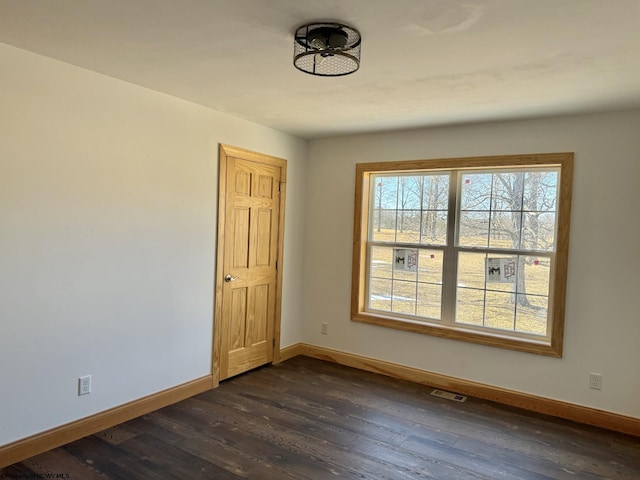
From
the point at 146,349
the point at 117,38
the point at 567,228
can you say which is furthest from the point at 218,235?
the point at 567,228

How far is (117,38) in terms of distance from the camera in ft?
7.12

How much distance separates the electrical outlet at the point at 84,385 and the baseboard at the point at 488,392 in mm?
2169

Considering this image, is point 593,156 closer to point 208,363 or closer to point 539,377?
point 539,377

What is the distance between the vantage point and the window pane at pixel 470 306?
3.79 meters

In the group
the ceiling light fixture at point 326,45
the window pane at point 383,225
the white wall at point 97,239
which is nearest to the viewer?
the ceiling light fixture at point 326,45

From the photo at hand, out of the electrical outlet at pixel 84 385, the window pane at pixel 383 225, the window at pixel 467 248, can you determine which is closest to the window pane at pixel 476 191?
the window at pixel 467 248

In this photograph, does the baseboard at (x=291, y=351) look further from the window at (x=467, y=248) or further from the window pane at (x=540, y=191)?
the window pane at (x=540, y=191)

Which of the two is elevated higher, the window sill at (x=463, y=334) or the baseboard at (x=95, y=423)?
the window sill at (x=463, y=334)

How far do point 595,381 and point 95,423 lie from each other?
11.8 ft

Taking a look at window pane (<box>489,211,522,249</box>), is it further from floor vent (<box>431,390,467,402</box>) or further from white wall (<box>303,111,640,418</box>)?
floor vent (<box>431,390,467,402</box>)

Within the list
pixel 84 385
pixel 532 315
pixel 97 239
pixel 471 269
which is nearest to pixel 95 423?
pixel 84 385

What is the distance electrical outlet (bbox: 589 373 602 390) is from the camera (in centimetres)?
322

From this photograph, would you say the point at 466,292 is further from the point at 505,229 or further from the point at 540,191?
the point at 540,191

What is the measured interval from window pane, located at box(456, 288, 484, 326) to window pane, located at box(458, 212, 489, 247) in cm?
42
